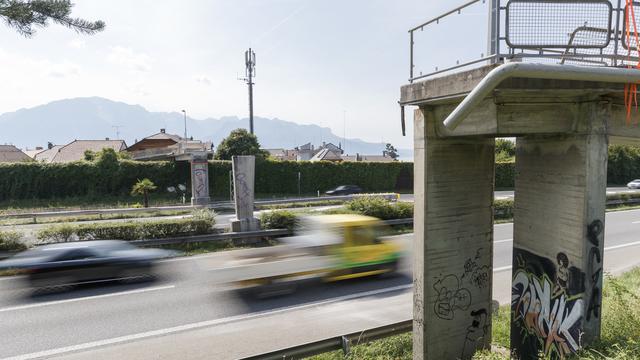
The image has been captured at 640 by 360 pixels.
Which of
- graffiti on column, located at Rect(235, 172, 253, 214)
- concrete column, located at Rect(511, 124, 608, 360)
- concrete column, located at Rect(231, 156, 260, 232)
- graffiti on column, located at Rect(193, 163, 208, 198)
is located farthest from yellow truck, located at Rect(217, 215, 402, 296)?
graffiti on column, located at Rect(193, 163, 208, 198)

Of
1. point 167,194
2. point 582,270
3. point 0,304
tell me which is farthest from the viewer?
point 167,194

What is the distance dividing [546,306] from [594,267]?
85 cm

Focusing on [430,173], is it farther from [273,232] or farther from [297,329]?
[273,232]

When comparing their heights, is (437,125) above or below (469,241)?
above

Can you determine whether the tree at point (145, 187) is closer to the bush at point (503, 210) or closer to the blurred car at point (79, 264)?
the blurred car at point (79, 264)

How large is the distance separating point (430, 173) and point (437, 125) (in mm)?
699

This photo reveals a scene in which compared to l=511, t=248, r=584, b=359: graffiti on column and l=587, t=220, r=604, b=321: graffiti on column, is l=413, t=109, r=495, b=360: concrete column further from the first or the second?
l=587, t=220, r=604, b=321: graffiti on column

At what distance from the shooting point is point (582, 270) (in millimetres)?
4680

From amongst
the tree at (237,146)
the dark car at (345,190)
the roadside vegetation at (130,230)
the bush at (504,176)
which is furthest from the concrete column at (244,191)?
the bush at (504,176)

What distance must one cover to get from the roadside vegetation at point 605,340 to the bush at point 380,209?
9691 mm

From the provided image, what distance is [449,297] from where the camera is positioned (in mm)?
6117

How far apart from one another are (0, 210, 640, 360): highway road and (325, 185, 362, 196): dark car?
25940mm

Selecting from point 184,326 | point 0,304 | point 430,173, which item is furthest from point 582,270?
point 0,304

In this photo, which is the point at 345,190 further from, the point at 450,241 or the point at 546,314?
the point at 546,314
